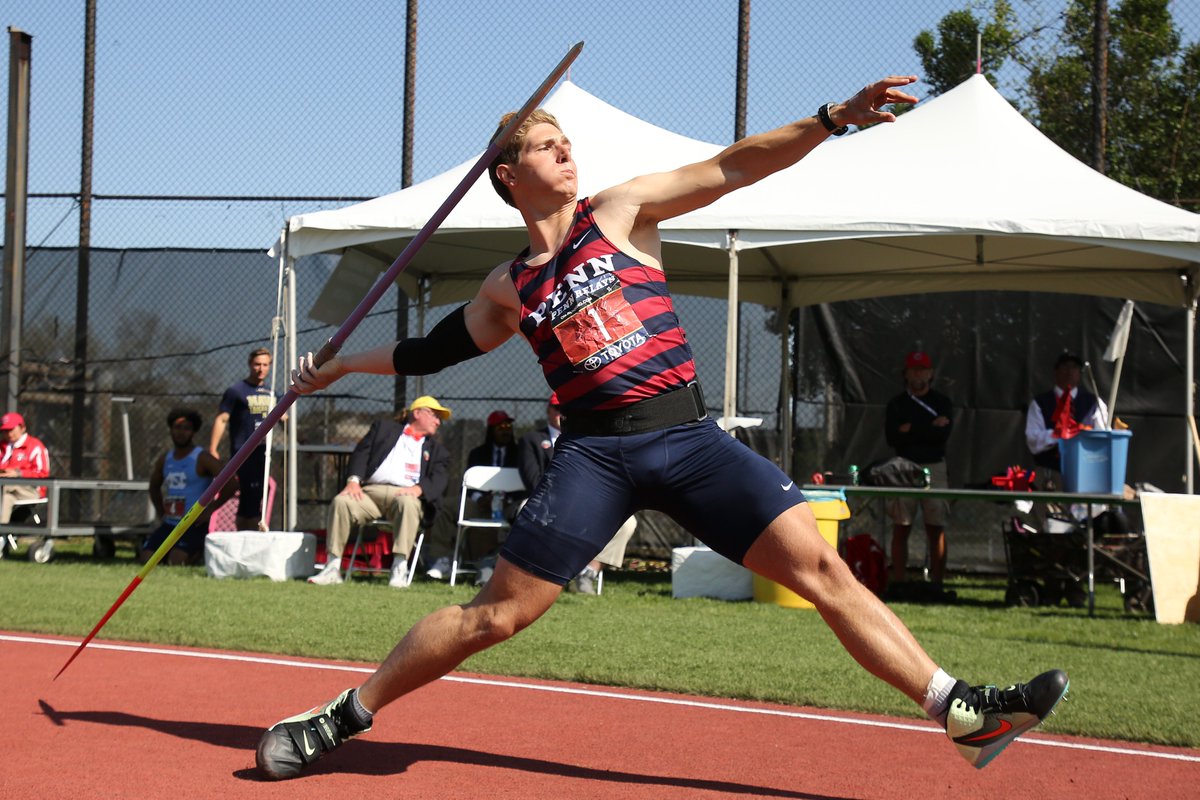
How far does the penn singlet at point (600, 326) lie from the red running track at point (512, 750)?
118 centimetres

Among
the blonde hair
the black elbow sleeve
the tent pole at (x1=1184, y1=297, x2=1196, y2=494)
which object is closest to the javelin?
the blonde hair

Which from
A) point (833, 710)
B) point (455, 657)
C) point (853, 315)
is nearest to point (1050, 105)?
point (853, 315)

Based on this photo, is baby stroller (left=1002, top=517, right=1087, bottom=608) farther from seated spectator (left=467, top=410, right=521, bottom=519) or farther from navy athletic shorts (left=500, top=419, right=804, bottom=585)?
navy athletic shorts (left=500, top=419, right=804, bottom=585)

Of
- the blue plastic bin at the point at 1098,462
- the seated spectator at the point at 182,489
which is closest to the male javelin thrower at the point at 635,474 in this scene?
the blue plastic bin at the point at 1098,462

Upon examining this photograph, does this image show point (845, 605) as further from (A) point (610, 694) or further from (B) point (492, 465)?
(B) point (492, 465)

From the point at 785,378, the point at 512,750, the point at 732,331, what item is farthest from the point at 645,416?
the point at 785,378

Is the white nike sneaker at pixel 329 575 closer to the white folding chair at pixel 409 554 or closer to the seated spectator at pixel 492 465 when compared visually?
the white folding chair at pixel 409 554

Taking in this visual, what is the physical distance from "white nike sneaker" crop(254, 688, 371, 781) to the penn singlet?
1.17 meters

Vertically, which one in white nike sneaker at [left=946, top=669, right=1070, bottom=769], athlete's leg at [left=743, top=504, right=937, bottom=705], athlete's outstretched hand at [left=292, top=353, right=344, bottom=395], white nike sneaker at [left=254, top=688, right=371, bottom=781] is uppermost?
athlete's outstretched hand at [left=292, top=353, right=344, bottom=395]

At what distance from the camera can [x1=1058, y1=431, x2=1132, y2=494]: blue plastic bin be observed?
957 cm

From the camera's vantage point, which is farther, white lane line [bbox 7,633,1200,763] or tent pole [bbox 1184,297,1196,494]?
tent pole [bbox 1184,297,1196,494]

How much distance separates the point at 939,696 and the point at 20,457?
11.3m

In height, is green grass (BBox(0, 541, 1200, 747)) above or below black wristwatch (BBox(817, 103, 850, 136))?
below

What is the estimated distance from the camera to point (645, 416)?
12.6ft
